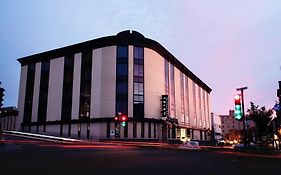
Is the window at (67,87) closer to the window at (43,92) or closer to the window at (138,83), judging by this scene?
the window at (43,92)

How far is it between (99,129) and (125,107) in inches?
250

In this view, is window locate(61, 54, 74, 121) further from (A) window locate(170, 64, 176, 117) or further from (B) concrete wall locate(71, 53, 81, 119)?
(A) window locate(170, 64, 176, 117)

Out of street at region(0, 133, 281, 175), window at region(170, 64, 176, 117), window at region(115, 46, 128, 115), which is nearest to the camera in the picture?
street at region(0, 133, 281, 175)

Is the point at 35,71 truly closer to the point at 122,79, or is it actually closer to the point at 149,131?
the point at 122,79

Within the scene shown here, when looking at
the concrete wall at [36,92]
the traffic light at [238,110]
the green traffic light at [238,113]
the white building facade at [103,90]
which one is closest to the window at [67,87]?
the white building facade at [103,90]

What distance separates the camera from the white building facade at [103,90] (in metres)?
60.2

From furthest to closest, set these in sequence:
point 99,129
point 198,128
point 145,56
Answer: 1. point 198,128
2. point 145,56
3. point 99,129

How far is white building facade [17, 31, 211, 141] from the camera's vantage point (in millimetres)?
60156

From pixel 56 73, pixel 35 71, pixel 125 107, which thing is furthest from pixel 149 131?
pixel 35 71

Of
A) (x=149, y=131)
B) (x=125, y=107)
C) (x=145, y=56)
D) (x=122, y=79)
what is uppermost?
(x=145, y=56)

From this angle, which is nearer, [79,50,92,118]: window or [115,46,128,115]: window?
[115,46,128,115]: window

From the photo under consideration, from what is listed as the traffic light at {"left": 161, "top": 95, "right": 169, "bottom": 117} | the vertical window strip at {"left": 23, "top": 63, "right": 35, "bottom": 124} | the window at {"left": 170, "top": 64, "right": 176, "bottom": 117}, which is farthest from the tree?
the vertical window strip at {"left": 23, "top": 63, "right": 35, "bottom": 124}

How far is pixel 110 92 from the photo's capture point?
60500 millimetres

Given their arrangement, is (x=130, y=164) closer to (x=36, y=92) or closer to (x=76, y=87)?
(x=76, y=87)
